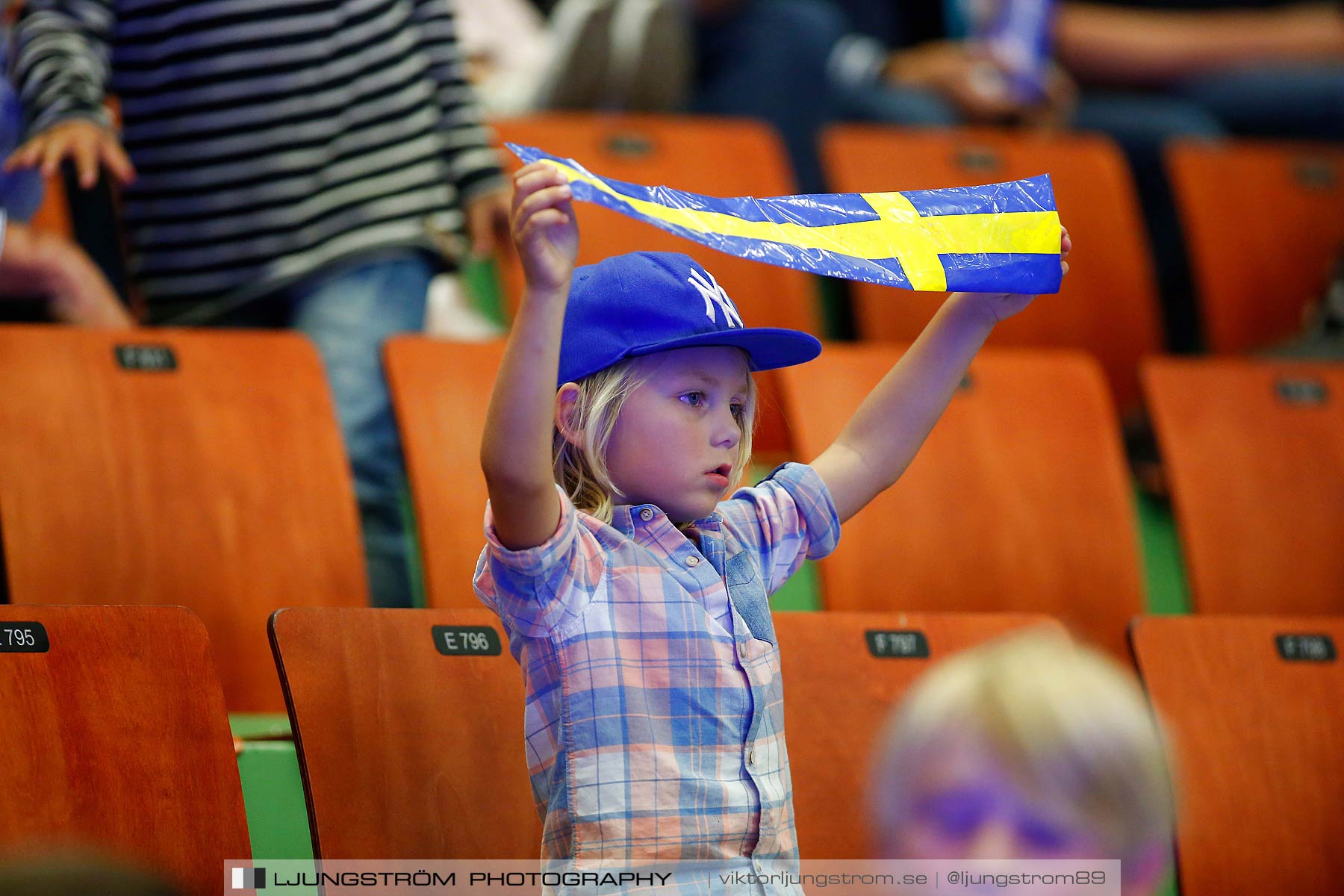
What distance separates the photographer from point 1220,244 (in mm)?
2893

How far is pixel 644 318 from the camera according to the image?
1204mm

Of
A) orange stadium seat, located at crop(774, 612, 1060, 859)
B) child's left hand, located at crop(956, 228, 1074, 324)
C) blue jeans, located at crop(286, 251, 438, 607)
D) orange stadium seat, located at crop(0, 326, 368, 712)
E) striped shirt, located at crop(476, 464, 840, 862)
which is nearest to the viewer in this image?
striped shirt, located at crop(476, 464, 840, 862)

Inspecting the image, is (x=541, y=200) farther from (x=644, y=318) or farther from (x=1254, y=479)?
(x=1254, y=479)

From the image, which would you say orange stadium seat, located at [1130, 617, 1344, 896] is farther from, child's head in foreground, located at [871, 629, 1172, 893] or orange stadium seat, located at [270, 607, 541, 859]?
child's head in foreground, located at [871, 629, 1172, 893]

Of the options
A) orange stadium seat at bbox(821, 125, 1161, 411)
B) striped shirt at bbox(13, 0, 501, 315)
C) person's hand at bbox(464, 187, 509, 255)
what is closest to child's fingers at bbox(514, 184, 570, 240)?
striped shirt at bbox(13, 0, 501, 315)

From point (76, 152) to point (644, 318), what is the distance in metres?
A: 0.99

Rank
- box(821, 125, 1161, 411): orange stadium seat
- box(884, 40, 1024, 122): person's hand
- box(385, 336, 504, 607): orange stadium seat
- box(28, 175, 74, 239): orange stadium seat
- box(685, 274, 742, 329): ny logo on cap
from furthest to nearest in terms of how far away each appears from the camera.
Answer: box(884, 40, 1024, 122): person's hand
box(821, 125, 1161, 411): orange stadium seat
box(28, 175, 74, 239): orange stadium seat
box(385, 336, 504, 607): orange stadium seat
box(685, 274, 742, 329): ny logo on cap

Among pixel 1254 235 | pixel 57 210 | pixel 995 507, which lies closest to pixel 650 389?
pixel 995 507

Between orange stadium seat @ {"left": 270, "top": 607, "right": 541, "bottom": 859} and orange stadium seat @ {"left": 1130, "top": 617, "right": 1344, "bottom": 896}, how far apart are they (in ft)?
2.33

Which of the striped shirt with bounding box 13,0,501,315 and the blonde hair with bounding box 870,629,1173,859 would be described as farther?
the striped shirt with bounding box 13,0,501,315

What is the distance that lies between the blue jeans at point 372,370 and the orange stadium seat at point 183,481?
118 millimetres

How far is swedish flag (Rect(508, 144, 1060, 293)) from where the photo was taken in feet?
3.67

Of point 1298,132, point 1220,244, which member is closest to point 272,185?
point 1220,244

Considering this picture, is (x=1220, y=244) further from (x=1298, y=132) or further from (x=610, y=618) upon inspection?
(x=610, y=618)
